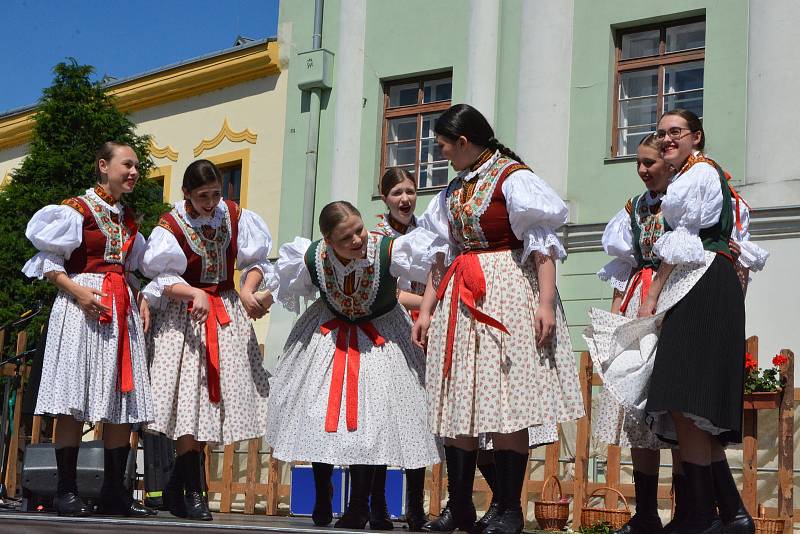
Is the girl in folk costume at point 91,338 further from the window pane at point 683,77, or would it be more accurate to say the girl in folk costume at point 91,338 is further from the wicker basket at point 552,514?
the window pane at point 683,77

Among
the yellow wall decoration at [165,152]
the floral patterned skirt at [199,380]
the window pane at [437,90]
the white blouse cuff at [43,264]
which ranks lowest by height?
the floral patterned skirt at [199,380]

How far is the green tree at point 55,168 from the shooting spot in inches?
451

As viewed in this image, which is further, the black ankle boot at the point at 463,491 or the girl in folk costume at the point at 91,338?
the girl in folk costume at the point at 91,338

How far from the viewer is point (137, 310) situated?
6.09 m

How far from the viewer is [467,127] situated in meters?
5.07

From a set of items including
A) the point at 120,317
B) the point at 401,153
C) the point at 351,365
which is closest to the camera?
the point at 351,365

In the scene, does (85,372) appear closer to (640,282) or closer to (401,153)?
(640,282)

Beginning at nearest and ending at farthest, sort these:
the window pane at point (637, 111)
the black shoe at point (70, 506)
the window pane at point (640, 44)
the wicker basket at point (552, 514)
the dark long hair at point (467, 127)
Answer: the dark long hair at point (467, 127), the black shoe at point (70, 506), the wicker basket at point (552, 514), the window pane at point (637, 111), the window pane at point (640, 44)

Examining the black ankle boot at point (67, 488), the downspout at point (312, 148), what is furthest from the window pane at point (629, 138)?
the black ankle boot at point (67, 488)

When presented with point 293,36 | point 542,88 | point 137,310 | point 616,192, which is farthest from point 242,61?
point 137,310

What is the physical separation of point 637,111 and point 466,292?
6992 millimetres

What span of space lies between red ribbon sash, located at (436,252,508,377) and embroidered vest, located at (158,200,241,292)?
1499 millimetres

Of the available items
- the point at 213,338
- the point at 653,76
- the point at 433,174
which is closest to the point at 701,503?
the point at 213,338

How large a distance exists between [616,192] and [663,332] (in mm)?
6656
